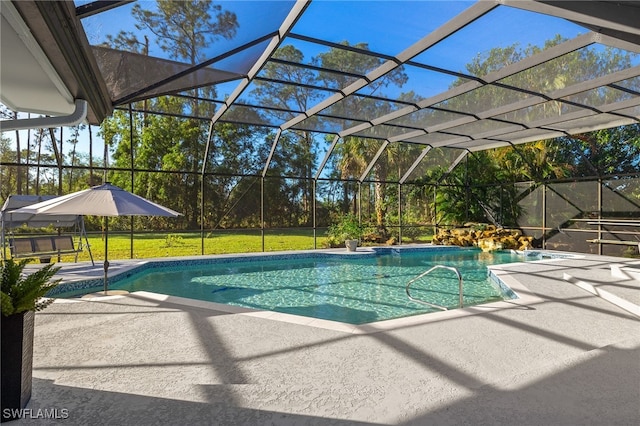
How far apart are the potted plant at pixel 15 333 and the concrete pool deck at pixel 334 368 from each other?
0.44 ft

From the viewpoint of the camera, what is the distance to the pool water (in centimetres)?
600

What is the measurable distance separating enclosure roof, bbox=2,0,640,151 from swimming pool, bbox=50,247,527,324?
3776 mm

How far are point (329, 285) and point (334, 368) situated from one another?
494 centimetres

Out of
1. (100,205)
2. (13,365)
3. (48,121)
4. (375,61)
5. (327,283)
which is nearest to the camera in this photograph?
(13,365)

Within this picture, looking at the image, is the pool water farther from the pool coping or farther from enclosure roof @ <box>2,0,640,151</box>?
enclosure roof @ <box>2,0,640,151</box>

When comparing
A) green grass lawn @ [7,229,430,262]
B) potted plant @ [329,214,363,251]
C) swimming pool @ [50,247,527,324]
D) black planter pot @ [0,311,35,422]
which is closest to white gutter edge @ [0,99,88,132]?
black planter pot @ [0,311,35,422]

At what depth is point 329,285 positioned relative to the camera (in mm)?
7715

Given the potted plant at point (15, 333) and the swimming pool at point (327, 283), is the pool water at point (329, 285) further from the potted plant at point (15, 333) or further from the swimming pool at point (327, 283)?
the potted plant at point (15, 333)

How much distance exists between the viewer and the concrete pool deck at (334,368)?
2.15 metres

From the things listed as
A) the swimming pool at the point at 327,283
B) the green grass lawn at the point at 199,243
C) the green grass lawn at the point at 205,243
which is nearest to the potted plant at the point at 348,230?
the swimming pool at the point at 327,283

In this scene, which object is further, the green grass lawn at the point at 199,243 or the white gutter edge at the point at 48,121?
the green grass lawn at the point at 199,243

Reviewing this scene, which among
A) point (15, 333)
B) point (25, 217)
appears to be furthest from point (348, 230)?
point (15, 333)

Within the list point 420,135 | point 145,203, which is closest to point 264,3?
point 145,203

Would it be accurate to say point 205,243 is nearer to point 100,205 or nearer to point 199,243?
point 199,243
